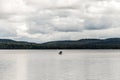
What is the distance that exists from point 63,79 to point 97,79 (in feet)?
22.5

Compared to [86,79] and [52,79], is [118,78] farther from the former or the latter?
[52,79]

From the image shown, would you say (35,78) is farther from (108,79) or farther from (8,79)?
(108,79)

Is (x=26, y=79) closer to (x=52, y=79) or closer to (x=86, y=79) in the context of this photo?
(x=52, y=79)

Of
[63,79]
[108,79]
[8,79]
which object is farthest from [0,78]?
[108,79]

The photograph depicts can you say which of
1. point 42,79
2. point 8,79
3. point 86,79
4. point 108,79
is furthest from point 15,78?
point 108,79

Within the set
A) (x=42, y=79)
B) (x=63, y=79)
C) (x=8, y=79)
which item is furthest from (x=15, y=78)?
(x=63, y=79)

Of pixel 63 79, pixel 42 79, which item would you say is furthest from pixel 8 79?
pixel 63 79

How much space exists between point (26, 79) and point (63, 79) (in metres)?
7.62

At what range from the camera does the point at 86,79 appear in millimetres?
61875

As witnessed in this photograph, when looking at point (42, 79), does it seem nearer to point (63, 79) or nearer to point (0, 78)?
point (63, 79)

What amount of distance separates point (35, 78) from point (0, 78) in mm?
7219

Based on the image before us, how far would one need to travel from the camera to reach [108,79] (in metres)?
61.1

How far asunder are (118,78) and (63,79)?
11.5 meters

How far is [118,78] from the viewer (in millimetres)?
62219
